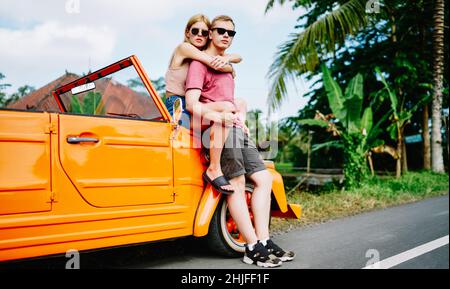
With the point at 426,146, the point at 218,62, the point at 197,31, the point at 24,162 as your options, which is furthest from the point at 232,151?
the point at 426,146

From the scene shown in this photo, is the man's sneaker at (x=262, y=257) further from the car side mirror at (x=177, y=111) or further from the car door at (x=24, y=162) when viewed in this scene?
the car door at (x=24, y=162)

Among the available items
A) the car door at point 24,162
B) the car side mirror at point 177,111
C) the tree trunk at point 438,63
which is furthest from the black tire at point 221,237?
the tree trunk at point 438,63

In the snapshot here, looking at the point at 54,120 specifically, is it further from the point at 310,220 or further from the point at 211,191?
the point at 310,220

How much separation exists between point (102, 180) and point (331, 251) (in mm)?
2097

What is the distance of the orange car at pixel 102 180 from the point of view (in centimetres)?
206

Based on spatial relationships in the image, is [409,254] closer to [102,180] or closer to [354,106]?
[102,180]

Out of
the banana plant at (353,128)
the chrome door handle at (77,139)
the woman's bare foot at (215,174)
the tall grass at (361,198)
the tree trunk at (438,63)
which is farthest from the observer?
the tree trunk at (438,63)

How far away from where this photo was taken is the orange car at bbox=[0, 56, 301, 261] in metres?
2.06

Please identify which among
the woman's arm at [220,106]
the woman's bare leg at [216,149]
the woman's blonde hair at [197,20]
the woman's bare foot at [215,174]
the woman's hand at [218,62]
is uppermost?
the woman's blonde hair at [197,20]

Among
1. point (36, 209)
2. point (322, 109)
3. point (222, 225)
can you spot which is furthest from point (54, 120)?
point (322, 109)

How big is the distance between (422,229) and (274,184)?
2167mm

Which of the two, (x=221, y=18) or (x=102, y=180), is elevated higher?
(x=221, y=18)

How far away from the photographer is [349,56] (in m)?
13.9

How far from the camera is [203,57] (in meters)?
2.75
